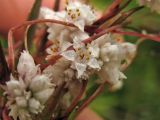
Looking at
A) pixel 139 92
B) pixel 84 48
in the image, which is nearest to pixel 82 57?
pixel 84 48

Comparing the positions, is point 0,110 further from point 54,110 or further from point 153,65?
point 153,65

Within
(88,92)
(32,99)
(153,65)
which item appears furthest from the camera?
(153,65)

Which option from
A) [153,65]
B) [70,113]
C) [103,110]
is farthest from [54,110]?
[153,65]

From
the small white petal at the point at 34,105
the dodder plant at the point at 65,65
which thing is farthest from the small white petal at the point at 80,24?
the small white petal at the point at 34,105

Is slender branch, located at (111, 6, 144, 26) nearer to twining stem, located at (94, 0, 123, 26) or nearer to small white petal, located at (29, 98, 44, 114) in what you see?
twining stem, located at (94, 0, 123, 26)

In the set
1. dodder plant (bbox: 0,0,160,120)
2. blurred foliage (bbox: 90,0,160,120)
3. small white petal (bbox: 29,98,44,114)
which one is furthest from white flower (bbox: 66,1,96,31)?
blurred foliage (bbox: 90,0,160,120)

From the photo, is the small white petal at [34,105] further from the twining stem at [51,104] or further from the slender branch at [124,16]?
the slender branch at [124,16]

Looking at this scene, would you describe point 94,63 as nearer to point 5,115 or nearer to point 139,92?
point 5,115
